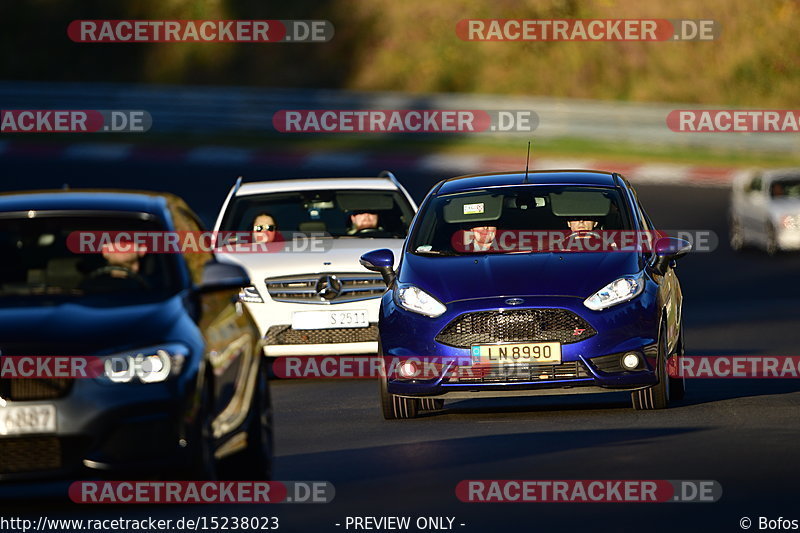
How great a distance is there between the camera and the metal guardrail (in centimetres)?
4181

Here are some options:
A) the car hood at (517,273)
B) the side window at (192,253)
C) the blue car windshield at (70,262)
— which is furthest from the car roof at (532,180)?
the blue car windshield at (70,262)

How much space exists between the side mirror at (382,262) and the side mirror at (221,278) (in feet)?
12.7

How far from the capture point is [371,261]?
13.2 meters

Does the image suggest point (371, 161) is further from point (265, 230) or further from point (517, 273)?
point (517, 273)

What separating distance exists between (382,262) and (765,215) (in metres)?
16.2

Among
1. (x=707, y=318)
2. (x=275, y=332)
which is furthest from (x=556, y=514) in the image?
(x=707, y=318)

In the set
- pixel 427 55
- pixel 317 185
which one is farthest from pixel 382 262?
pixel 427 55

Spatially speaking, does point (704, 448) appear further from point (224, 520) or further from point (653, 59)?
point (653, 59)

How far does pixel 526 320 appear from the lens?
39.7 feet

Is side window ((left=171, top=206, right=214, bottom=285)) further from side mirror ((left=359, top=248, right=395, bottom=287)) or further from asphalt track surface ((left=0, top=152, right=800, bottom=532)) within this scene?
side mirror ((left=359, top=248, right=395, bottom=287))

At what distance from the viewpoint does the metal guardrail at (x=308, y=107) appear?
41.8 meters

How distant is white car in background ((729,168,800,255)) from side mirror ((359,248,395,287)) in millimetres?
16064

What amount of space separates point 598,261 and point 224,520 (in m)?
4.74

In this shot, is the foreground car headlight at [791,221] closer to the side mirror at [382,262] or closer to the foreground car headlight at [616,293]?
the side mirror at [382,262]
